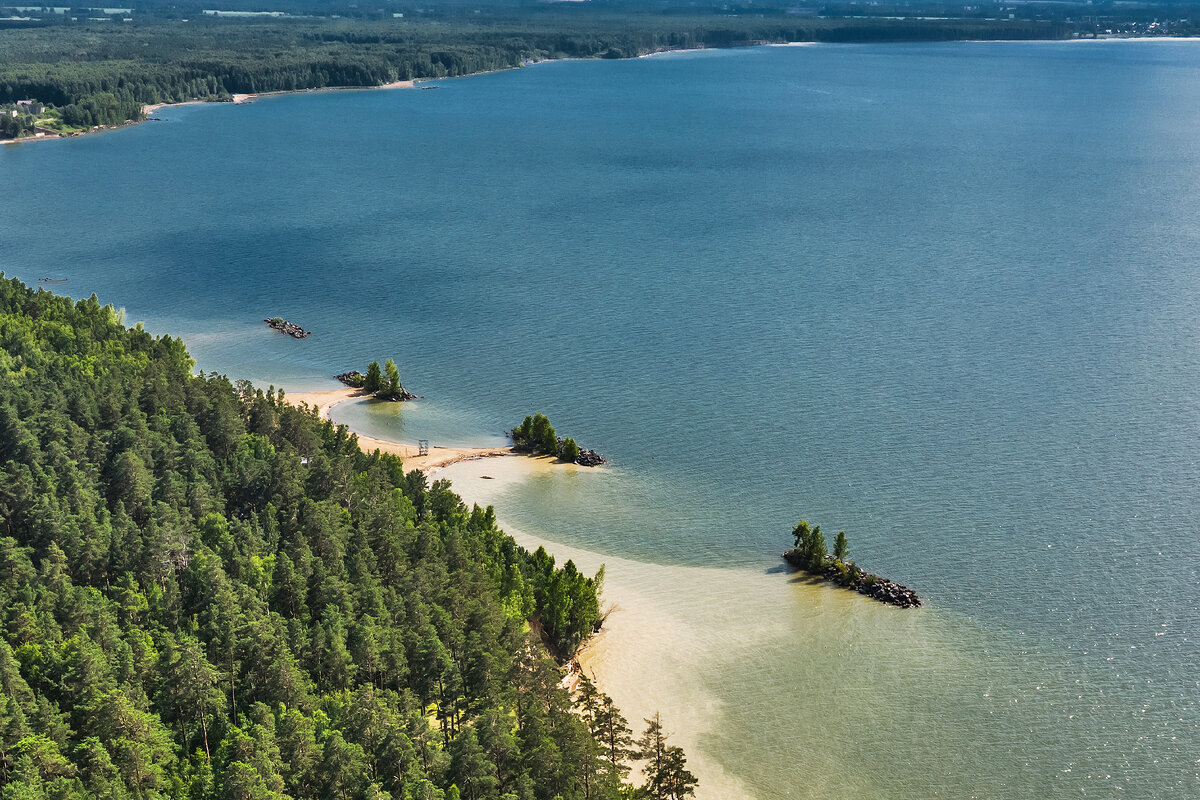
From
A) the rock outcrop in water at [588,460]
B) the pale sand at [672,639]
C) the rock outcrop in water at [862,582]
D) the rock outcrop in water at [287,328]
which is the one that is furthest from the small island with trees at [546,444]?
the rock outcrop in water at [287,328]

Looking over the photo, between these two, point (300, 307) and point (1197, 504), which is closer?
point (1197, 504)

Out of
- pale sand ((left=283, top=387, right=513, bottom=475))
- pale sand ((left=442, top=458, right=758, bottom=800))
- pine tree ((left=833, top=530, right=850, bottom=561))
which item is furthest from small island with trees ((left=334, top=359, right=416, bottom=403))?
pine tree ((left=833, top=530, right=850, bottom=561))

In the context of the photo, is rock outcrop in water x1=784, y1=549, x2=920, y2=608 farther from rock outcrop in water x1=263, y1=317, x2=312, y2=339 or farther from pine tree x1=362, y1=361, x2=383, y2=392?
rock outcrop in water x1=263, y1=317, x2=312, y2=339

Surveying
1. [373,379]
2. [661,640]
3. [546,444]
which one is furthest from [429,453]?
[661,640]

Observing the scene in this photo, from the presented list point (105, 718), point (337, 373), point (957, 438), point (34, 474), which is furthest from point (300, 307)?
point (105, 718)

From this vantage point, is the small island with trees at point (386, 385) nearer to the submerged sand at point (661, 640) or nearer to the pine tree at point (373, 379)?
the pine tree at point (373, 379)

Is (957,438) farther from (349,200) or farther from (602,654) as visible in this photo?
(349,200)

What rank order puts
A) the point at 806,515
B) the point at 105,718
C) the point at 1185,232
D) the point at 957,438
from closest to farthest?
the point at 105,718 < the point at 806,515 < the point at 957,438 < the point at 1185,232
